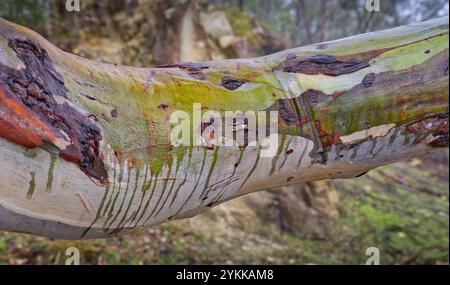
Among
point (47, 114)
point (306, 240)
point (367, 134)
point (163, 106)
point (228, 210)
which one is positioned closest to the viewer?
point (47, 114)

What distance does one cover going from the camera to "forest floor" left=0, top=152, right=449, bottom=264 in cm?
296

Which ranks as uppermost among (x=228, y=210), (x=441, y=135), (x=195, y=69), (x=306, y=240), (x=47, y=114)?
(x=228, y=210)

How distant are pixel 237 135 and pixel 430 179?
7993 millimetres

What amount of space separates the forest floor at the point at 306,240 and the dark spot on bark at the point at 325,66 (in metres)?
2.39

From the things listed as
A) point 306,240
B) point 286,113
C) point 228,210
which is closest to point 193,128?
point 286,113

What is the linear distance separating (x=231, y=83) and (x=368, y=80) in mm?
310

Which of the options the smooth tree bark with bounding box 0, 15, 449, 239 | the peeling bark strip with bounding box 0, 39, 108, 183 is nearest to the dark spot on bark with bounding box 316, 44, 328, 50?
the smooth tree bark with bounding box 0, 15, 449, 239

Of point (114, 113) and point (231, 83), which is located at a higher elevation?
point (231, 83)

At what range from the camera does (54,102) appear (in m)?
0.67

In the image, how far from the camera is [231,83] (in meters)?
0.87

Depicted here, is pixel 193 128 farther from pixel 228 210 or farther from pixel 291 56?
pixel 228 210

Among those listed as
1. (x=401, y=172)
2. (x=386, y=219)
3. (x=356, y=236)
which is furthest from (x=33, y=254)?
(x=401, y=172)
